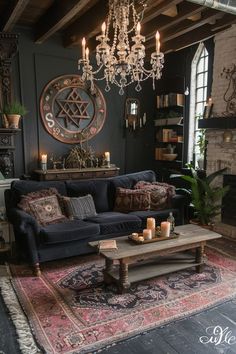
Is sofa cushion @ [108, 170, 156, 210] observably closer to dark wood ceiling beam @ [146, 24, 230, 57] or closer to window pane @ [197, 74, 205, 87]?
window pane @ [197, 74, 205, 87]

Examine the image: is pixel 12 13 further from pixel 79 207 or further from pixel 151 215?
pixel 151 215

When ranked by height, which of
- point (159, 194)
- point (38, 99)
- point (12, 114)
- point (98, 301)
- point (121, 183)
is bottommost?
point (98, 301)

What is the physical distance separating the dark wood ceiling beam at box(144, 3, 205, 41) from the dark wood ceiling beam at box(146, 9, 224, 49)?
0.12 meters

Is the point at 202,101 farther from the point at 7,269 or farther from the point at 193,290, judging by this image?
the point at 7,269

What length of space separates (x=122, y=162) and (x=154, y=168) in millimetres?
748

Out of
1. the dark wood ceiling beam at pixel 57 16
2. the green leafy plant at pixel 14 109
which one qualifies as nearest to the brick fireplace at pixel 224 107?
the dark wood ceiling beam at pixel 57 16

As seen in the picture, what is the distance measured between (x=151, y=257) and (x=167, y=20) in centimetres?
312

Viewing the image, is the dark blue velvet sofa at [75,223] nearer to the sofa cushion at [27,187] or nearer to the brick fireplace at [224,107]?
the sofa cushion at [27,187]

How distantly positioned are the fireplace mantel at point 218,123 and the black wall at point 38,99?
3.59 feet

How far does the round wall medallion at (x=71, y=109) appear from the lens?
489 centimetres

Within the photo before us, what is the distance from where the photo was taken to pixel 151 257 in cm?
277

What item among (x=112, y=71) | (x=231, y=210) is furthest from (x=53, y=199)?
(x=231, y=210)

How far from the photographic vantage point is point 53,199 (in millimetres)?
3521

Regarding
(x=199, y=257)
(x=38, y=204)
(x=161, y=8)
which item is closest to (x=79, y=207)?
(x=38, y=204)
